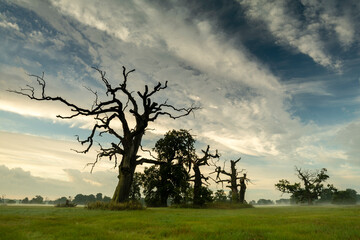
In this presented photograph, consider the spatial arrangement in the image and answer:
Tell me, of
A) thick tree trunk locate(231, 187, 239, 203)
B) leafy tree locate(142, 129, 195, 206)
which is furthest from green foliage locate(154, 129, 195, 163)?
thick tree trunk locate(231, 187, 239, 203)

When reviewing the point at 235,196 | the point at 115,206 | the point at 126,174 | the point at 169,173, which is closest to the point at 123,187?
the point at 126,174

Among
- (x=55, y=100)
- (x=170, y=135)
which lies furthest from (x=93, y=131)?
(x=170, y=135)

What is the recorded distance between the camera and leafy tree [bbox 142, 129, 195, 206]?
34062 mm

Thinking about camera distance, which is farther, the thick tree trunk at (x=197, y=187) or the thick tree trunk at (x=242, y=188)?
the thick tree trunk at (x=242, y=188)

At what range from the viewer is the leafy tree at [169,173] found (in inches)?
1341

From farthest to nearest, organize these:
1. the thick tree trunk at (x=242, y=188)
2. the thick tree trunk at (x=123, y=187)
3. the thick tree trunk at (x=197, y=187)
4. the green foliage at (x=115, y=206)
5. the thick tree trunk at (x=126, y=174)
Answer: the thick tree trunk at (x=242, y=188), the thick tree trunk at (x=197, y=187), the thick tree trunk at (x=126, y=174), the thick tree trunk at (x=123, y=187), the green foliage at (x=115, y=206)

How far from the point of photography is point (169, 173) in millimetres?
34969

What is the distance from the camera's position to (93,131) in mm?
23625

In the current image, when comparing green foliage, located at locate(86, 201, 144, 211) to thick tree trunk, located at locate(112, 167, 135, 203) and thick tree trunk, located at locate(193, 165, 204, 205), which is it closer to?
thick tree trunk, located at locate(112, 167, 135, 203)

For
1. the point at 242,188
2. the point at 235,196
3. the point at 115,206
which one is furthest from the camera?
the point at 242,188

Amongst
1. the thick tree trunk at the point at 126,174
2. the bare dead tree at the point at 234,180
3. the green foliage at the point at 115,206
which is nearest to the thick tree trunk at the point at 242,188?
the bare dead tree at the point at 234,180

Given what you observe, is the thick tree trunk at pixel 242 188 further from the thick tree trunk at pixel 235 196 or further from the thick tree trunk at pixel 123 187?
the thick tree trunk at pixel 123 187

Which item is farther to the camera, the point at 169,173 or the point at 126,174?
the point at 169,173

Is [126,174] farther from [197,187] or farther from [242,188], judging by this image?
[242,188]
